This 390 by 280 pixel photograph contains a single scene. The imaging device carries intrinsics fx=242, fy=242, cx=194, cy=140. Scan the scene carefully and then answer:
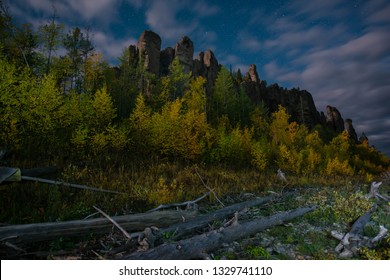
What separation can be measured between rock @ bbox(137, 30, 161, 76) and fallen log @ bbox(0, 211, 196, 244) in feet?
108

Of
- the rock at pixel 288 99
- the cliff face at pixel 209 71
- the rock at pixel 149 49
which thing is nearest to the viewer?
the rock at pixel 149 49

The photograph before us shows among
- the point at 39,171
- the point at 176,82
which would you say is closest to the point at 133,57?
the point at 176,82

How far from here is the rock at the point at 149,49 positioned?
37.5m

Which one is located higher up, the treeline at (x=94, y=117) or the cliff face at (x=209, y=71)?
the cliff face at (x=209, y=71)

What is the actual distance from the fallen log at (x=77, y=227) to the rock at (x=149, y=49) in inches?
1296

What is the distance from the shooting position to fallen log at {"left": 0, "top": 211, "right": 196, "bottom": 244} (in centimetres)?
421

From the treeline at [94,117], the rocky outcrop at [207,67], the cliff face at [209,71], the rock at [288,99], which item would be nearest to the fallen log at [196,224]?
the treeline at [94,117]

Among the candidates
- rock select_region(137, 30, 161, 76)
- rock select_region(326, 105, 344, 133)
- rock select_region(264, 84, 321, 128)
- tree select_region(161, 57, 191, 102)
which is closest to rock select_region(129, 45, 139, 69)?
rock select_region(137, 30, 161, 76)

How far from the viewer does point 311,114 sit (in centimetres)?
7562

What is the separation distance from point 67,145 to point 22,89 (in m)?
3.43

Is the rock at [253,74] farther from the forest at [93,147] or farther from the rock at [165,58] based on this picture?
the forest at [93,147]
